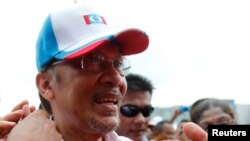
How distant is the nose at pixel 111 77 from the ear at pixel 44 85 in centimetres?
32

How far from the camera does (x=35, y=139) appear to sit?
2.04 meters

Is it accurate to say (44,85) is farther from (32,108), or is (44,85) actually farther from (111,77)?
(111,77)

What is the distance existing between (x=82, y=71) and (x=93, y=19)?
13.7 inches

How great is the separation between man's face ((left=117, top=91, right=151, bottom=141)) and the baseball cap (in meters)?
1.46

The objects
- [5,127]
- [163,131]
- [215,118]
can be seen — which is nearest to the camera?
[5,127]

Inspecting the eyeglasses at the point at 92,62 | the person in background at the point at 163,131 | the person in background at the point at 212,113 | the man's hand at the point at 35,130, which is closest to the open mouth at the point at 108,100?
the eyeglasses at the point at 92,62

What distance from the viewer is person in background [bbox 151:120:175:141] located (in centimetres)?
607

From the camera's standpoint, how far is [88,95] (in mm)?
2199

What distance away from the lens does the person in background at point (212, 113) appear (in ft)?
11.7

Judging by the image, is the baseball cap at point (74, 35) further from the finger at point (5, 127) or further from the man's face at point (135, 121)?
the man's face at point (135, 121)

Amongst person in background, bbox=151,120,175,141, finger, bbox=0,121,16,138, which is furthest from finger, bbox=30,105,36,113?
person in background, bbox=151,120,175,141

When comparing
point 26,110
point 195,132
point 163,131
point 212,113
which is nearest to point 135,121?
point 212,113

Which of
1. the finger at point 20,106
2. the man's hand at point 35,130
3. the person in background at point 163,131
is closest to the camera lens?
the man's hand at point 35,130

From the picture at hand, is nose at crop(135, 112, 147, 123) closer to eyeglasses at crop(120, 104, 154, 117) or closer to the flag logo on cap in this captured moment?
eyeglasses at crop(120, 104, 154, 117)
